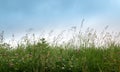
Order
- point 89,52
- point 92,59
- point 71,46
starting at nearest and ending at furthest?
point 92,59
point 89,52
point 71,46

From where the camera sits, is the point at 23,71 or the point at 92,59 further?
the point at 92,59

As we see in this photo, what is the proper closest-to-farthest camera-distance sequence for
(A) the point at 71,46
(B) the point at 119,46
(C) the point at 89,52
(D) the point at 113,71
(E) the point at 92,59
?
1. (D) the point at 113,71
2. (E) the point at 92,59
3. (C) the point at 89,52
4. (B) the point at 119,46
5. (A) the point at 71,46

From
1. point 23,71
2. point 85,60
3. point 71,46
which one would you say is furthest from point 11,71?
point 71,46

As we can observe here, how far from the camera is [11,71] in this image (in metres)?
7.09

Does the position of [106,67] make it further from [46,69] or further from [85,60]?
[46,69]

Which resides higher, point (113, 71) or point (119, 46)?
point (119, 46)

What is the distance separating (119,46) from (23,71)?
11.2 feet

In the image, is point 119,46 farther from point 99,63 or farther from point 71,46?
point 99,63

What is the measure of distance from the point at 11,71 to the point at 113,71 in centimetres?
225

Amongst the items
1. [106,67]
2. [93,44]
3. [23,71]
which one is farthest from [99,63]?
[93,44]

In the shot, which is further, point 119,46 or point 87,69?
point 119,46

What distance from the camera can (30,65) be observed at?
7.13 metres

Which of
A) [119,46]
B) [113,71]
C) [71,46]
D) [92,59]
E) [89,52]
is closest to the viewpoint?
[113,71]

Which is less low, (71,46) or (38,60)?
(71,46)
